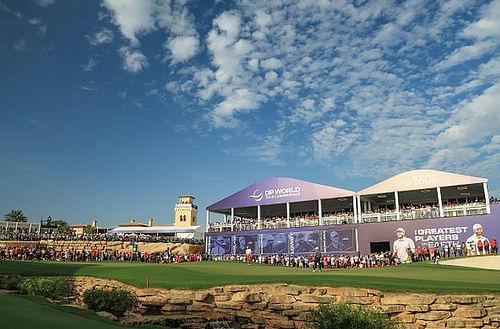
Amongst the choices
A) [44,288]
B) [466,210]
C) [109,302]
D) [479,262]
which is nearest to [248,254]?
[466,210]

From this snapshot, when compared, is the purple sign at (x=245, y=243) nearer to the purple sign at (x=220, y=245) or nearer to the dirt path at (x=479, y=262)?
the purple sign at (x=220, y=245)

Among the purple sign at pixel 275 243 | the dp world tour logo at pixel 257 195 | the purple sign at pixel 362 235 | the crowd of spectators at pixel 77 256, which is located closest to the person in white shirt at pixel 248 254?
the purple sign at pixel 362 235

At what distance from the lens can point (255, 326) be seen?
15.5 m

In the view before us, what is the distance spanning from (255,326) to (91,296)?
6.27m

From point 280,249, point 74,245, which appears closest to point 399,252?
point 280,249

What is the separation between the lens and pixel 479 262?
2634cm

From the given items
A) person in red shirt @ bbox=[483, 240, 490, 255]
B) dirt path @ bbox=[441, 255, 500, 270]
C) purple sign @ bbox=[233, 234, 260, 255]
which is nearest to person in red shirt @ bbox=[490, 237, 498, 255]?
person in red shirt @ bbox=[483, 240, 490, 255]

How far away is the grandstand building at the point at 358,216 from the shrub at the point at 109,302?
2644cm

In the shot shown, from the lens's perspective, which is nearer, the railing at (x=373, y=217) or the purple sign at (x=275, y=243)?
the railing at (x=373, y=217)

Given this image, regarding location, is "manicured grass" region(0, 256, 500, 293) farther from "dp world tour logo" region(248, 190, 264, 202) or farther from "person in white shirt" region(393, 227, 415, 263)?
"dp world tour logo" region(248, 190, 264, 202)

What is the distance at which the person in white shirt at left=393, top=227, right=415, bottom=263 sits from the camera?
3359 centimetres

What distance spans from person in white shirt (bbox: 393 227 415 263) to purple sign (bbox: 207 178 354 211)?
6.13 meters

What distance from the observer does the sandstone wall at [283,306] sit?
44.0 ft

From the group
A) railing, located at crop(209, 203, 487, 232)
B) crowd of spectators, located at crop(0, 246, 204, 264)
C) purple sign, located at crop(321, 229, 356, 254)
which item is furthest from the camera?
purple sign, located at crop(321, 229, 356, 254)
